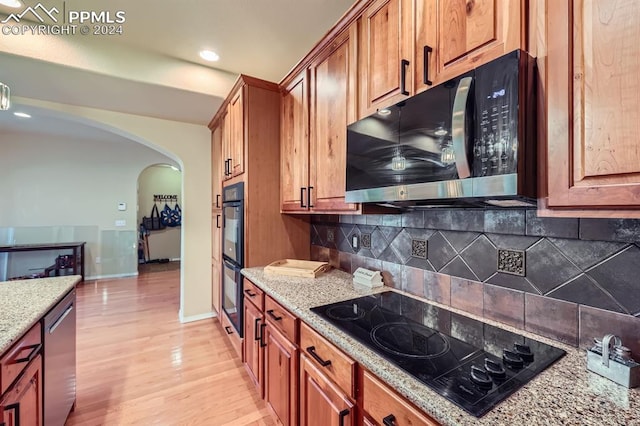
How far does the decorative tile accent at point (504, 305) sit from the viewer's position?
110cm

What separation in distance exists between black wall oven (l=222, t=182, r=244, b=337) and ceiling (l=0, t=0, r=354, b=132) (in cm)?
107

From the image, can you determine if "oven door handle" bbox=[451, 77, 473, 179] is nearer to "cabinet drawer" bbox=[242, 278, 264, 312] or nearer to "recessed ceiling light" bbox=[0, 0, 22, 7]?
"cabinet drawer" bbox=[242, 278, 264, 312]

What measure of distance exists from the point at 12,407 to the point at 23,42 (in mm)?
2340

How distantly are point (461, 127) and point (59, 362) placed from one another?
2356 mm

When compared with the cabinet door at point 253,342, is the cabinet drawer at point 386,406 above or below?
above

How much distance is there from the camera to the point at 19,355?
1.16m

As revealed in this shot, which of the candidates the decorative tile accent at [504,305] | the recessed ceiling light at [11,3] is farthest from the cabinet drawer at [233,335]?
the recessed ceiling light at [11,3]

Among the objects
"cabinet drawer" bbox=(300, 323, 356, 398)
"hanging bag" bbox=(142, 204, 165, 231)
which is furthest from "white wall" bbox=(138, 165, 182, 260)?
"cabinet drawer" bbox=(300, 323, 356, 398)

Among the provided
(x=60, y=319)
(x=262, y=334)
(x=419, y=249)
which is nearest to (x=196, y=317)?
(x=60, y=319)

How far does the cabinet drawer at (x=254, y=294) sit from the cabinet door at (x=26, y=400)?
3.55ft

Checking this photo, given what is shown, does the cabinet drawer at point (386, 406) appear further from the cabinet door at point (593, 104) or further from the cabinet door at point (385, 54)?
the cabinet door at point (385, 54)

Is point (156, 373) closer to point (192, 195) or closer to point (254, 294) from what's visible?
point (254, 294)

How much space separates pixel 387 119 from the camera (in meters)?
1.21

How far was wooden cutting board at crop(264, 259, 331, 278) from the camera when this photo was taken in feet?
6.35
